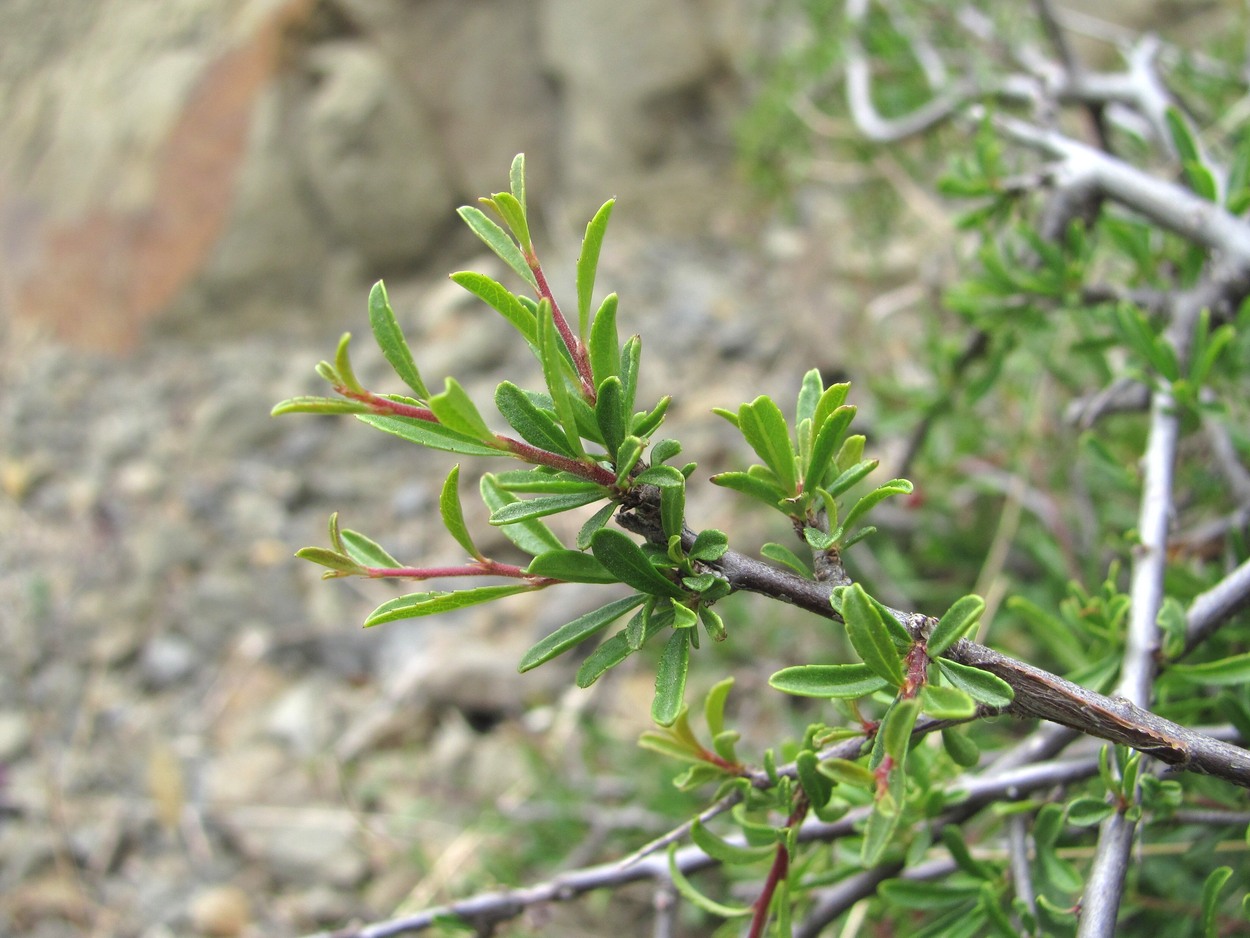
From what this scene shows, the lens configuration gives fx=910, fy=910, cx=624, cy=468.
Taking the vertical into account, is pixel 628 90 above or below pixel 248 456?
above

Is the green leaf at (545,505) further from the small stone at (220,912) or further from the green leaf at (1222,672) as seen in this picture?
the small stone at (220,912)

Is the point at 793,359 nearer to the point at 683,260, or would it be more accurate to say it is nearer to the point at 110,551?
the point at 683,260

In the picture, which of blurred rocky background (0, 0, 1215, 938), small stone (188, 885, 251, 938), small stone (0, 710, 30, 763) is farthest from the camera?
small stone (0, 710, 30, 763)

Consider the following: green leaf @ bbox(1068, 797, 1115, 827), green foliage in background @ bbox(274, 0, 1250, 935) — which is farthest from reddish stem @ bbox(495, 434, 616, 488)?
green leaf @ bbox(1068, 797, 1115, 827)

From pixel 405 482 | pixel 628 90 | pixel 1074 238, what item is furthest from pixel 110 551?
pixel 628 90

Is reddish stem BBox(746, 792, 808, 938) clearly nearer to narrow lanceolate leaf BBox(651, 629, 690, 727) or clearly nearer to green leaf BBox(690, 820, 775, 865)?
green leaf BBox(690, 820, 775, 865)

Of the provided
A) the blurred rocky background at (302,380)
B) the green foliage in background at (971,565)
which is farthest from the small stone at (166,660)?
the green foliage in background at (971,565)

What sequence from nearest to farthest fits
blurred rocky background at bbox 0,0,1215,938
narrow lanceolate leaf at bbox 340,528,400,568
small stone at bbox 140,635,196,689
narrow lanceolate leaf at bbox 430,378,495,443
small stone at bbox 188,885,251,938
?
narrow lanceolate leaf at bbox 430,378,495,443 < narrow lanceolate leaf at bbox 340,528,400,568 < small stone at bbox 188,885,251,938 < blurred rocky background at bbox 0,0,1215,938 < small stone at bbox 140,635,196,689
